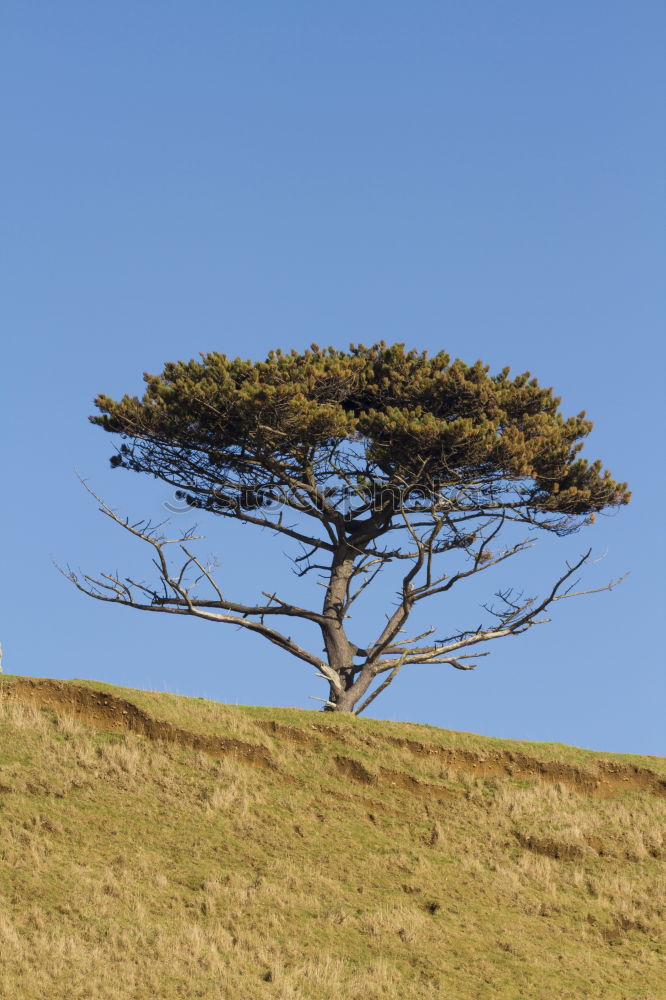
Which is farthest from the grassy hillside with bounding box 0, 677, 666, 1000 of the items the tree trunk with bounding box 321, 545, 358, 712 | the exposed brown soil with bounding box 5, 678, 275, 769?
the tree trunk with bounding box 321, 545, 358, 712

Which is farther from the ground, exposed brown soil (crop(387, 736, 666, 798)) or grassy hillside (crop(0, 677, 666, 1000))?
exposed brown soil (crop(387, 736, 666, 798))

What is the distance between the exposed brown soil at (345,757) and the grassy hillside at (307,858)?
0.05m

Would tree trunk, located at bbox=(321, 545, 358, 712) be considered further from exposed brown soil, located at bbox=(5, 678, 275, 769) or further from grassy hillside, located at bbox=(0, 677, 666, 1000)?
exposed brown soil, located at bbox=(5, 678, 275, 769)

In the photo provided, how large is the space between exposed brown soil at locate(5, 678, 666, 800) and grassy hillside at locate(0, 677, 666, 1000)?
50 mm

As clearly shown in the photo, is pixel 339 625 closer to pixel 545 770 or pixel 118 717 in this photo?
pixel 545 770

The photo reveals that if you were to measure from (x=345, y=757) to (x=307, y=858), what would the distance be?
4267 millimetres

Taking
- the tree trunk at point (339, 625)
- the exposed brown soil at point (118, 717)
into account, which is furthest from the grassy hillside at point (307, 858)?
the tree trunk at point (339, 625)

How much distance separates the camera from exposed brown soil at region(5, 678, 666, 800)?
25.3 metres

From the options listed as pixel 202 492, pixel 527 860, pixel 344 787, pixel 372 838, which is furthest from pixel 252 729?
pixel 202 492

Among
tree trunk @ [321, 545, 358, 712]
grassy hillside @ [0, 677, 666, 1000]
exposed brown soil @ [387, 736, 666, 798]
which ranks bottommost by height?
grassy hillside @ [0, 677, 666, 1000]

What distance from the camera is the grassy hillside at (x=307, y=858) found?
57.6 ft

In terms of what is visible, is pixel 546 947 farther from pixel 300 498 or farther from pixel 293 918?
pixel 300 498

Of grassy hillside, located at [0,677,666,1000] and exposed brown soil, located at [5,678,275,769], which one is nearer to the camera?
grassy hillside, located at [0,677,666,1000]

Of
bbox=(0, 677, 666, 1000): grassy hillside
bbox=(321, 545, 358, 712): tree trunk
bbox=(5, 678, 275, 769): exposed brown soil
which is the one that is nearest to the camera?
bbox=(0, 677, 666, 1000): grassy hillside
